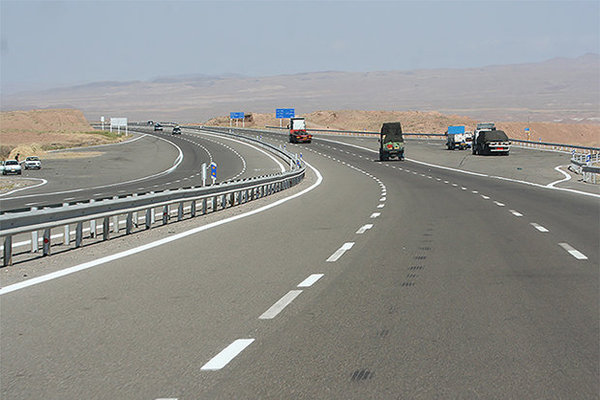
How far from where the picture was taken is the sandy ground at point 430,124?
125 meters

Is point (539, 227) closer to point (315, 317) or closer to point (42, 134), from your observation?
point (315, 317)

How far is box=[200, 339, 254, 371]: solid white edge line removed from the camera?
6.19 meters

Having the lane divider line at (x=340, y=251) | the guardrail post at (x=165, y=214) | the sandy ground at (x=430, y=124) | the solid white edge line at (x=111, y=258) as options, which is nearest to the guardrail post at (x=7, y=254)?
the solid white edge line at (x=111, y=258)

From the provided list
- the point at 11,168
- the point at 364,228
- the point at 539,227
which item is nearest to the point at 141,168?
the point at 11,168

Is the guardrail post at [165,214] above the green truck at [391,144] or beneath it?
above

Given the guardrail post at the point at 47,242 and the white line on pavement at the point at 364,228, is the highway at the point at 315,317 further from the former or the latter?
the guardrail post at the point at 47,242

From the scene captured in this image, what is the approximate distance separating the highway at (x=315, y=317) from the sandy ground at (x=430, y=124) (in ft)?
304

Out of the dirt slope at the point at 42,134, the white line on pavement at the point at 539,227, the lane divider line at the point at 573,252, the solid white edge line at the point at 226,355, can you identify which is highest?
the solid white edge line at the point at 226,355

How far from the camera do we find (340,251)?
13398mm

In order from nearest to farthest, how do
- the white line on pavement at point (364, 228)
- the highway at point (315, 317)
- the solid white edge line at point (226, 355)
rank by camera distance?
the highway at point (315, 317) < the solid white edge line at point (226, 355) < the white line on pavement at point (364, 228)

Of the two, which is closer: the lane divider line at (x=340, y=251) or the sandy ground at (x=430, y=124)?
the lane divider line at (x=340, y=251)

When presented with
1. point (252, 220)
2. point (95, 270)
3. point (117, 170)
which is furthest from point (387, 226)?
point (117, 170)

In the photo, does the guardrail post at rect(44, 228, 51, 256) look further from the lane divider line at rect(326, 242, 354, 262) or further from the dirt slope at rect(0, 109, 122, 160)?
the dirt slope at rect(0, 109, 122, 160)

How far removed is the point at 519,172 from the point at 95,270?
41.7m
